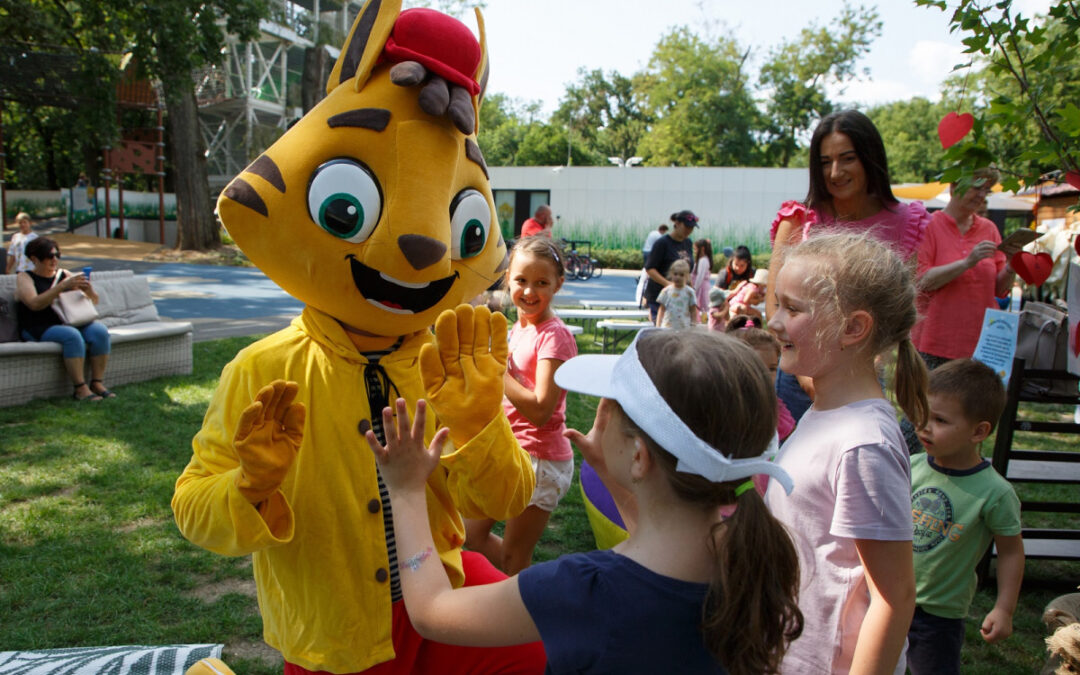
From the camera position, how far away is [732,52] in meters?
44.5

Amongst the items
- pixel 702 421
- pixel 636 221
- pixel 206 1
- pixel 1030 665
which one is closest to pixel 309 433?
pixel 702 421

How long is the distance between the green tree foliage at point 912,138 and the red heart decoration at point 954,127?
2248 inches

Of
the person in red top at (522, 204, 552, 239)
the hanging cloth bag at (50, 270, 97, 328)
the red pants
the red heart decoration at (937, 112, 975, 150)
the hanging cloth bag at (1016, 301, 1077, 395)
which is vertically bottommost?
the red pants

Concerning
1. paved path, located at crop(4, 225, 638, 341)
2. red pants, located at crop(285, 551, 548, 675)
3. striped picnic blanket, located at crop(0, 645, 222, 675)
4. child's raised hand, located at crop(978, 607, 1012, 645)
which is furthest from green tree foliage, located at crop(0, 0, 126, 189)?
child's raised hand, located at crop(978, 607, 1012, 645)

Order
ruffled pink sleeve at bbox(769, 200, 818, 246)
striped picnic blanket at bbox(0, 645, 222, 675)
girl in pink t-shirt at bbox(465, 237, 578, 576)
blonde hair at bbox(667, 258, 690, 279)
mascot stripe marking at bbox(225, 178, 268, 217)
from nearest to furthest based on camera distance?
mascot stripe marking at bbox(225, 178, 268, 217) < striped picnic blanket at bbox(0, 645, 222, 675) < ruffled pink sleeve at bbox(769, 200, 818, 246) < girl in pink t-shirt at bbox(465, 237, 578, 576) < blonde hair at bbox(667, 258, 690, 279)

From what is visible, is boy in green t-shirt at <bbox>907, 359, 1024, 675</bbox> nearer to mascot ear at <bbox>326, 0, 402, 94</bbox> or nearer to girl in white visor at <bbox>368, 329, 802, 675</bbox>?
girl in white visor at <bbox>368, 329, 802, 675</bbox>

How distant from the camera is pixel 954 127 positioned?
8.47 feet

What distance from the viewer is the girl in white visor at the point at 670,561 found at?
128cm

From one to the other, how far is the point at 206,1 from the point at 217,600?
521 inches

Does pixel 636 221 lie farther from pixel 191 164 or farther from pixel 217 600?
pixel 217 600

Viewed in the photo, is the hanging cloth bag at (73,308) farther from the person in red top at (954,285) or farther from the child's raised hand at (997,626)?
the child's raised hand at (997,626)

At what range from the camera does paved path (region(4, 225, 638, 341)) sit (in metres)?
11.9

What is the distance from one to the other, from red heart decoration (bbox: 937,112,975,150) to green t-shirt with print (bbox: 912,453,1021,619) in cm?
117

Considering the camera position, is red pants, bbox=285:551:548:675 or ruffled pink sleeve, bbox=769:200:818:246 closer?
red pants, bbox=285:551:548:675
